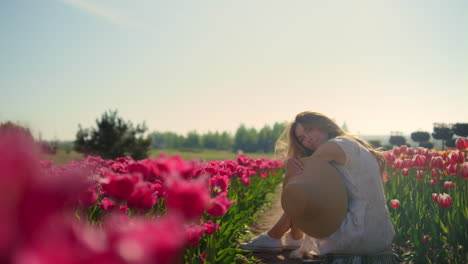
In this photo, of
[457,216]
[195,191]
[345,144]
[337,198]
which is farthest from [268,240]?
[195,191]

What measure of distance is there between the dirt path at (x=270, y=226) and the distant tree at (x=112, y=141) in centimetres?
1226

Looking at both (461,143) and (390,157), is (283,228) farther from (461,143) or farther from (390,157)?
(390,157)

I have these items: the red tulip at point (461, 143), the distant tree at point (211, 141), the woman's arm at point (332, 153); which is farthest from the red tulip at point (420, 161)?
the distant tree at point (211, 141)

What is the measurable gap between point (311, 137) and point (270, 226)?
242 cm

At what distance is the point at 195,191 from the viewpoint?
909 millimetres

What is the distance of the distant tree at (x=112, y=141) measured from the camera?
1903cm

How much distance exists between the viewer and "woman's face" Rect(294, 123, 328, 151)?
431 centimetres

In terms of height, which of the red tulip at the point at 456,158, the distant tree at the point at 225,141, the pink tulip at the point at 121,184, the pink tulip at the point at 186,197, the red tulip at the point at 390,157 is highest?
the pink tulip at the point at 186,197

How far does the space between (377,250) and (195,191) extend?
3.28 metres

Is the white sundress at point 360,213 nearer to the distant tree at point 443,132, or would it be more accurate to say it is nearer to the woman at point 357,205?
the woman at point 357,205

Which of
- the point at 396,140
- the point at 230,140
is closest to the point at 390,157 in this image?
the point at 396,140

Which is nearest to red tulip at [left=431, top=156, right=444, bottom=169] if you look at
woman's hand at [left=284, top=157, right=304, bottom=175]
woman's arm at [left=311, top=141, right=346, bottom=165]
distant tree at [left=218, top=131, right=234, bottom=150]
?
woman's arm at [left=311, top=141, right=346, bottom=165]

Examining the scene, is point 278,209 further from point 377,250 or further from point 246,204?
point 377,250

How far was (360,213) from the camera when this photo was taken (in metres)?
3.47
